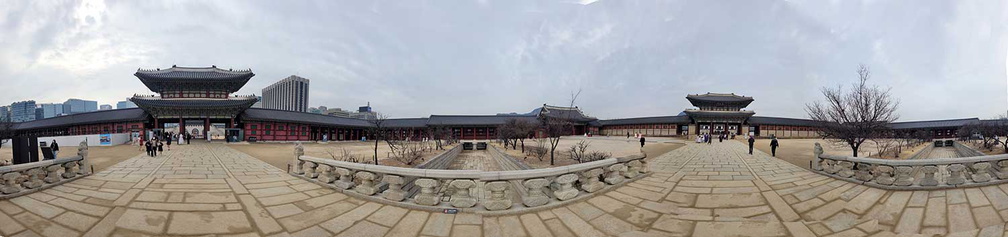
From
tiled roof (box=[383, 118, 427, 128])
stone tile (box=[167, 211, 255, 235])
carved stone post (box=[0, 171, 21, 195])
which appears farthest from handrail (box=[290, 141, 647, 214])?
tiled roof (box=[383, 118, 427, 128])

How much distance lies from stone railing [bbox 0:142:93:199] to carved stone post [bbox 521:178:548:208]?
7.76 m

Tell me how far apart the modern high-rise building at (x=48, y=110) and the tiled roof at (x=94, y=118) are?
34.4 meters

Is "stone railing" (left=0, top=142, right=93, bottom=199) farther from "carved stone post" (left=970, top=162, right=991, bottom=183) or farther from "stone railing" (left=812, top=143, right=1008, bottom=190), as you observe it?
"carved stone post" (left=970, top=162, right=991, bottom=183)

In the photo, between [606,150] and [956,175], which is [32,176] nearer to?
[956,175]

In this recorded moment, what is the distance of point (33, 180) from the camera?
577 cm

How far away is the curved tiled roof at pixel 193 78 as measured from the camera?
27.1 metres

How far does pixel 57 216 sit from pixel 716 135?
47.2m

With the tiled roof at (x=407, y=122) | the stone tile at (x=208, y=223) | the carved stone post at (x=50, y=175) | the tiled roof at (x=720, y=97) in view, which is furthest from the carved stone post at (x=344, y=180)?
the tiled roof at (x=720, y=97)

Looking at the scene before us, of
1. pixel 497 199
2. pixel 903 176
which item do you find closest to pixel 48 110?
pixel 497 199

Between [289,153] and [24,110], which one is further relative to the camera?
[24,110]

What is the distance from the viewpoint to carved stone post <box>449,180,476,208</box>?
443cm

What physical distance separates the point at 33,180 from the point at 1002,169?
16.8 m

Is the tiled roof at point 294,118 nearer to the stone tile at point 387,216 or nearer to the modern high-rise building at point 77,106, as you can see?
the stone tile at point 387,216

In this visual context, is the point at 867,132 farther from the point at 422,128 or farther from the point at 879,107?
the point at 422,128
